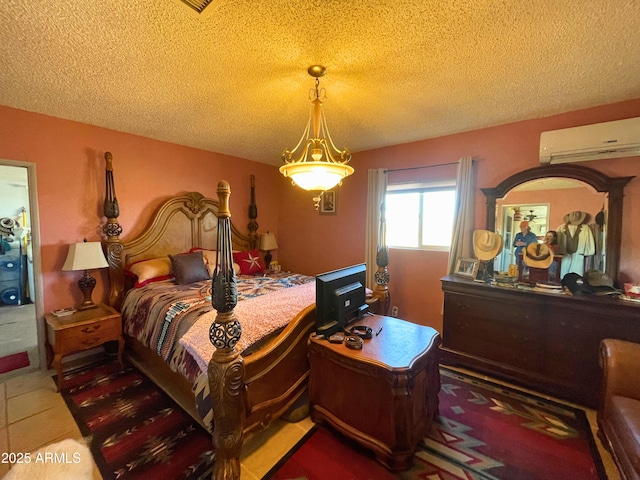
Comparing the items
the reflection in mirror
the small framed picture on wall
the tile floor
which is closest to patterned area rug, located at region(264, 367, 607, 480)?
the tile floor

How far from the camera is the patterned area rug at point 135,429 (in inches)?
61.6

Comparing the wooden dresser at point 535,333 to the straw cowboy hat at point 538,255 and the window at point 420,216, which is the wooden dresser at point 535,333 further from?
the window at point 420,216

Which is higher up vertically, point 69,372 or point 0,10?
point 0,10

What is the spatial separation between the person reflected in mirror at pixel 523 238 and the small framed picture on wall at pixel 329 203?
2248 mm

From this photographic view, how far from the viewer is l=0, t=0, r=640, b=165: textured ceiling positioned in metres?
1.29

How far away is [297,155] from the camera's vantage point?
385 centimetres

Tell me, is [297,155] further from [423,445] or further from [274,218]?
[423,445]

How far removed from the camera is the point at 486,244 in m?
2.79

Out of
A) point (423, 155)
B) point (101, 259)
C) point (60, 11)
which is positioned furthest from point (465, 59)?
point (101, 259)

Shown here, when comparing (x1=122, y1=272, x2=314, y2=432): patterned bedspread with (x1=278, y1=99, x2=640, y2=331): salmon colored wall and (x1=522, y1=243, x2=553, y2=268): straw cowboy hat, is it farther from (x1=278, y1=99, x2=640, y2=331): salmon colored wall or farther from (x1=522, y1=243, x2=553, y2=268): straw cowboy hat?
(x1=522, y1=243, x2=553, y2=268): straw cowboy hat

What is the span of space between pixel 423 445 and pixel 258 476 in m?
1.05

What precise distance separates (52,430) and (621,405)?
3.55m

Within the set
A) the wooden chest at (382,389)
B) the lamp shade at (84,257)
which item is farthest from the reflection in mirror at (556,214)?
the lamp shade at (84,257)

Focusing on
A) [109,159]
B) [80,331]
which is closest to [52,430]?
[80,331]
